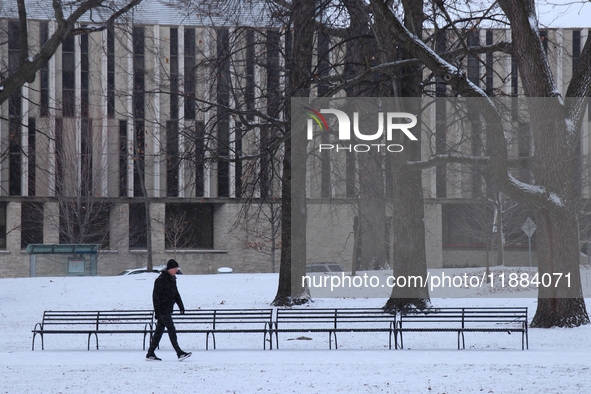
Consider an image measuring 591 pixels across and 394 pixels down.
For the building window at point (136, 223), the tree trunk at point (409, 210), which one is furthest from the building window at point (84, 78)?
the tree trunk at point (409, 210)

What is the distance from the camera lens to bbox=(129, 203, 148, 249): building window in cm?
4631

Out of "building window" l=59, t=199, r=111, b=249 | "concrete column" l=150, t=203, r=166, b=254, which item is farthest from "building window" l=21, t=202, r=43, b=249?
"concrete column" l=150, t=203, r=166, b=254

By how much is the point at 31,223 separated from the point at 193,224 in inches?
390

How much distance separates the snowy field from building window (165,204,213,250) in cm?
3037

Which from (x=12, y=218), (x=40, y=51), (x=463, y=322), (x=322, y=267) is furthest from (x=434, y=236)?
(x=12, y=218)

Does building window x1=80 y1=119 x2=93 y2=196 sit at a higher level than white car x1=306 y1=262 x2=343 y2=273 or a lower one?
higher

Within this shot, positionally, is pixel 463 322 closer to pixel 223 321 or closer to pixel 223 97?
pixel 223 321

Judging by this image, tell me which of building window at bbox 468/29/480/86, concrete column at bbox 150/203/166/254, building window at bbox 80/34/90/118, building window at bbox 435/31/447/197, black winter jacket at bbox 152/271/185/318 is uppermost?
building window at bbox 80/34/90/118

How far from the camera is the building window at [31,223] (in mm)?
44500

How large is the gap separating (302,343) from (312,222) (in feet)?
60.8

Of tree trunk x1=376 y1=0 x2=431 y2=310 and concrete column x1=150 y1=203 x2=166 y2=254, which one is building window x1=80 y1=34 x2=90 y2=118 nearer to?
concrete column x1=150 y1=203 x2=166 y2=254

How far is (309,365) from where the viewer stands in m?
10.3

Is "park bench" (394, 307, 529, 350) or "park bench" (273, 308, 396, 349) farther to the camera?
"park bench" (273, 308, 396, 349)

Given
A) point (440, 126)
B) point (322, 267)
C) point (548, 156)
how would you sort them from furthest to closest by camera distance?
point (322, 267) < point (440, 126) < point (548, 156)
